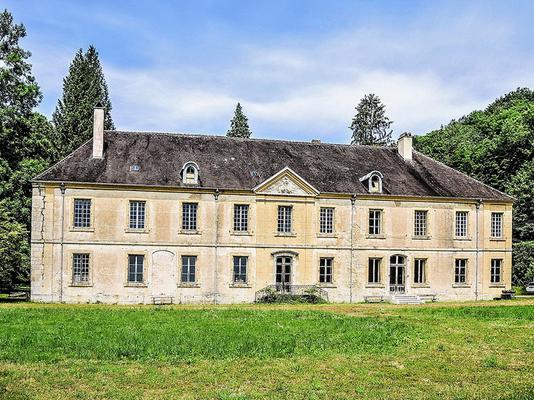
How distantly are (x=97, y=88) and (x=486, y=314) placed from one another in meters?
48.2

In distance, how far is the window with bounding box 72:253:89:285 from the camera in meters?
37.2

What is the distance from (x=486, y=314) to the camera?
97.5ft

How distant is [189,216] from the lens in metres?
38.8

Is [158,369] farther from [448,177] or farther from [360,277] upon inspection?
[448,177]

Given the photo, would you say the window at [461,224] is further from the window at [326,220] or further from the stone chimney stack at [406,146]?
the window at [326,220]

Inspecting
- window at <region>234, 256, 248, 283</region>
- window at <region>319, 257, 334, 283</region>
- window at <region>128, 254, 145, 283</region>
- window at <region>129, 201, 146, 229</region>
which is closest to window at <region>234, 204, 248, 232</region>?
window at <region>234, 256, 248, 283</region>

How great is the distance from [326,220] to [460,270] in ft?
31.6

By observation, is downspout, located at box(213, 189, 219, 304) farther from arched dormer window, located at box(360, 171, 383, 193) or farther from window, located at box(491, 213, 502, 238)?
window, located at box(491, 213, 502, 238)

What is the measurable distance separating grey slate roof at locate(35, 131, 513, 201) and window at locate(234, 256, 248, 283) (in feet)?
13.8

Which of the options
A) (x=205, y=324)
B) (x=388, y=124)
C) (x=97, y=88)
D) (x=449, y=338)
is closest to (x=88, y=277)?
(x=205, y=324)

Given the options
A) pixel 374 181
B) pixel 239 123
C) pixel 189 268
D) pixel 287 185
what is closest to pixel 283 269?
pixel 287 185

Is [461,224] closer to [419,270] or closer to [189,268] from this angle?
[419,270]

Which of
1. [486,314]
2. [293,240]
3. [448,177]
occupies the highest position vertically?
[448,177]

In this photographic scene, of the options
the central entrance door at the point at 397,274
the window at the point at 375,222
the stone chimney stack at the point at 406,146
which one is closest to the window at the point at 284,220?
the window at the point at 375,222
